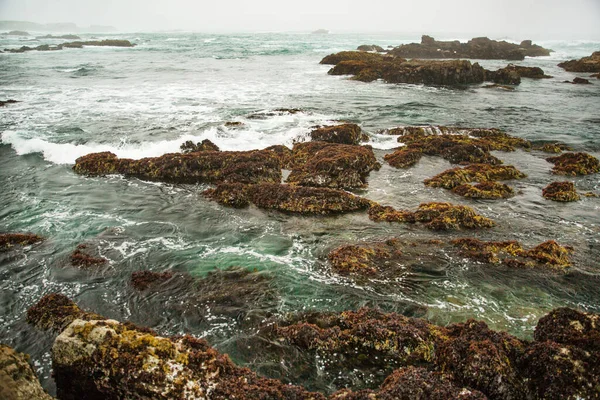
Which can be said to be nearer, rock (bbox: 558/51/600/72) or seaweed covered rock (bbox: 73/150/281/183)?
seaweed covered rock (bbox: 73/150/281/183)

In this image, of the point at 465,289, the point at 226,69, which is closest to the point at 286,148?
the point at 465,289

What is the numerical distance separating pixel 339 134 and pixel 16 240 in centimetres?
1345

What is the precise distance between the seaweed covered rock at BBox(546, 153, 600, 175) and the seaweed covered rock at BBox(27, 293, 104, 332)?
1719 centimetres

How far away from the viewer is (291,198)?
11477 millimetres

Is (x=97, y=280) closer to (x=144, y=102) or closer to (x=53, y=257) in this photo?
(x=53, y=257)

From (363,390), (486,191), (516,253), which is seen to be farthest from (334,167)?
(363,390)

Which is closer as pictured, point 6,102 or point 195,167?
point 195,167

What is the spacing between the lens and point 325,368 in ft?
18.2

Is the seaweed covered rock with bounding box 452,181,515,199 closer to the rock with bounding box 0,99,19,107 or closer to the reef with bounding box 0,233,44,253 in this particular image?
the reef with bounding box 0,233,44,253

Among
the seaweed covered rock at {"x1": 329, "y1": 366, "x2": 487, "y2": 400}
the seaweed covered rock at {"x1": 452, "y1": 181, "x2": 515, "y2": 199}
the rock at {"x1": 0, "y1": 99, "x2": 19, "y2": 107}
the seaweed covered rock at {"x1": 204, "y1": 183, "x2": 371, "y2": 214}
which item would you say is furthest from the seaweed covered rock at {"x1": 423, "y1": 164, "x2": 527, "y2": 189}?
the rock at {"x1": 0, "y1": 99, "x2": 19, "y2": 107}

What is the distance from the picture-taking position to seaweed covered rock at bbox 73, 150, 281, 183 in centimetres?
1364

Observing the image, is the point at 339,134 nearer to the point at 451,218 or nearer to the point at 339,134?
the point at 339,134

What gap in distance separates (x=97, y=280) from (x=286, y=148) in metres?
10.5

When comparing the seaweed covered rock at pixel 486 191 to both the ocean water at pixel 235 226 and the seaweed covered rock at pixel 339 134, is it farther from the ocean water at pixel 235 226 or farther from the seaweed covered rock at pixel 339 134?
the seaweed covered rock at pixel 339 134
